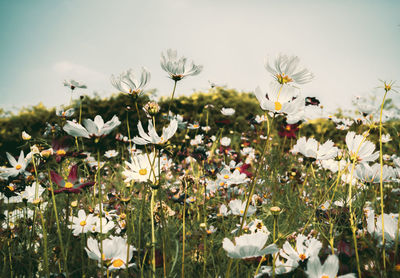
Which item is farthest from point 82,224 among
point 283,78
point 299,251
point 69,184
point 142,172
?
point 283,78

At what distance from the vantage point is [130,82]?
80 cm

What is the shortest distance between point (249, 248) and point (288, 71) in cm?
43

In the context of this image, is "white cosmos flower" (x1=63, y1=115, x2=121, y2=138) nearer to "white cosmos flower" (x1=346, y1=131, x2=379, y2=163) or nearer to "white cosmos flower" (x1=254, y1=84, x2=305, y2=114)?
"white cosmos flower" (x1=254, y1=84, x2=305, y2=114)

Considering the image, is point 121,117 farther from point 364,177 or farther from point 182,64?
point 364,177

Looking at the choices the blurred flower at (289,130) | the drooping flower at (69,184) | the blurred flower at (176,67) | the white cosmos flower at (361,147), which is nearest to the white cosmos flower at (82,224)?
the drooping flower at (69,184)

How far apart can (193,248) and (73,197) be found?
993 millimetres

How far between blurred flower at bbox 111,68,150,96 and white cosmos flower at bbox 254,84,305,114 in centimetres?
36

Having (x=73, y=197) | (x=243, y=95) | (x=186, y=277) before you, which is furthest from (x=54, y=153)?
(x=243, y=95)

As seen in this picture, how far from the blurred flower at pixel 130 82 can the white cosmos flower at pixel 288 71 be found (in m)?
0.36

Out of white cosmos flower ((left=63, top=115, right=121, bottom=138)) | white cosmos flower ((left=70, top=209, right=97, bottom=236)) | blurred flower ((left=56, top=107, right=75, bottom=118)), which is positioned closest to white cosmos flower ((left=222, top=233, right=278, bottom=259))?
white cosmos flower ((left=63, top=115, right=121, bottom=138))

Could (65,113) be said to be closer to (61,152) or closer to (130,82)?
(61,152)

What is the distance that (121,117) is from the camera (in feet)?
13.3

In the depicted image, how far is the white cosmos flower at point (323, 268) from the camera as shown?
0.58 metres

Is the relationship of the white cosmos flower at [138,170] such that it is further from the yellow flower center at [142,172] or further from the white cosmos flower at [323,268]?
the white cosmos flower at [323,268]
